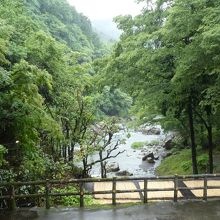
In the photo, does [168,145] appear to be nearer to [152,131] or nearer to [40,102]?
[152,131]

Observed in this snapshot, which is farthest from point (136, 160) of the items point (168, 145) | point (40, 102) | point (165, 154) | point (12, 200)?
point (40, 102)

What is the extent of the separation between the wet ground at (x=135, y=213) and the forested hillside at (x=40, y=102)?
4.76ft

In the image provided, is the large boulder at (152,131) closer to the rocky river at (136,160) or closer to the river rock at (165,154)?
the rocky river at (136,160)

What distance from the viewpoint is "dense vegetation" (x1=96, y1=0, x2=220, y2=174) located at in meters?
15.3

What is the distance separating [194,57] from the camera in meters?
15.3

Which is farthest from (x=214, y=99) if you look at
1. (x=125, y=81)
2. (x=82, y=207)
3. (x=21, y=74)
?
(x=21, y=74)

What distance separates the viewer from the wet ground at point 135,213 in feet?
38.8

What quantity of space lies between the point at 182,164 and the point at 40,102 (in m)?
17.2

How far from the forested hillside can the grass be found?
738cm

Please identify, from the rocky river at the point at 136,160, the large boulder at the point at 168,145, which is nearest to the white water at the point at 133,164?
the rocky river at the point at 136,160

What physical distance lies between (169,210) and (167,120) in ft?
44.2

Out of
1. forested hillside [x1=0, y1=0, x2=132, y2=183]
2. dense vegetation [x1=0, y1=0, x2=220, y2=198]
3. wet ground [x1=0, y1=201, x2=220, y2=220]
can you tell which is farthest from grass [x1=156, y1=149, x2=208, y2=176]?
wet ground [x1=0, y1=201, x2=220, y2=220]

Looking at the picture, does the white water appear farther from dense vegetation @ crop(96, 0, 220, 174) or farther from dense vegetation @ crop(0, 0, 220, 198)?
dense vegetation @ crop(96, 0, 220, 174)

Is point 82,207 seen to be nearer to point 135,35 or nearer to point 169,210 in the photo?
point 169,210
